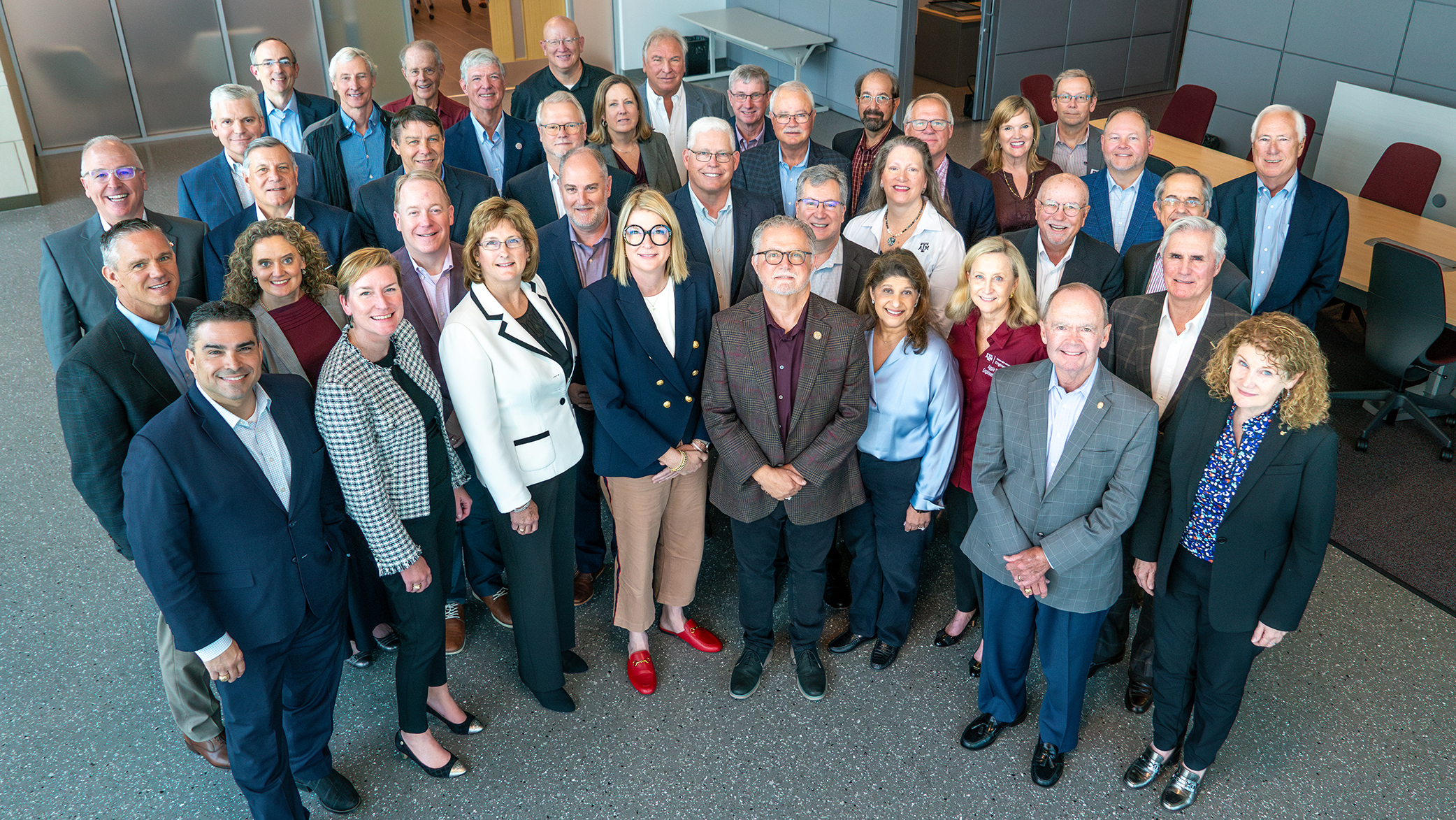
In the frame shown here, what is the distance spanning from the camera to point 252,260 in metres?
3.24

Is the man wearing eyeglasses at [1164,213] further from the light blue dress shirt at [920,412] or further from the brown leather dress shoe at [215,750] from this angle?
the brown leather dress shoe at [215,750]

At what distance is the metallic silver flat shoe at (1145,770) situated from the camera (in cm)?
338

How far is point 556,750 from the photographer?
355cm

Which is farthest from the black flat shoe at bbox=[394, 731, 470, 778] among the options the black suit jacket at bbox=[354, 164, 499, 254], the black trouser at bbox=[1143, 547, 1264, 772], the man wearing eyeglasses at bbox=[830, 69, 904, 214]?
the man wearing eyeglasses at bbox=[830, 69, 904, 214]

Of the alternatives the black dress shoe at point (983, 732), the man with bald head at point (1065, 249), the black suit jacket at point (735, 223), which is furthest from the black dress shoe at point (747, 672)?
the man with bald head at point (1065, 249)

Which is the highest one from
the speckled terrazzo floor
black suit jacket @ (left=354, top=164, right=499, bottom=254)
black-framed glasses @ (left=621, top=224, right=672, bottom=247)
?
black-framed glasses @ (left=621, top=224, right=672, bottom=247)

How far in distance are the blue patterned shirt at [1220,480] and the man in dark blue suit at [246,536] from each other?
2643mm

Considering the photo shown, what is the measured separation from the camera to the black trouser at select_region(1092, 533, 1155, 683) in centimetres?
374

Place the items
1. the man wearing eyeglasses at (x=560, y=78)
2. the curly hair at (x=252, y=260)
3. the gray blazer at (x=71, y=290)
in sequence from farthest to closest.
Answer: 1. the man wearing eyeglasses at (x=560, y=78)
2. the gray blazer at (x=71, y=290)
3. the curly hair at (x=252, y=260)

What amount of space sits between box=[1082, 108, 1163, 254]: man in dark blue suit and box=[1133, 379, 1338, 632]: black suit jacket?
1789 millimetres

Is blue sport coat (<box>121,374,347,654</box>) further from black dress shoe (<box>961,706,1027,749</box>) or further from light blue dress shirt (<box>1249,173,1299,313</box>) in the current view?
light blue dress shirt (<box>1249,173,1299,313</box>)

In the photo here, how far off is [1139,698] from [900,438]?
1368 mm

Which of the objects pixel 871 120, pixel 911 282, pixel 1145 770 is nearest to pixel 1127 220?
pixel 871 120

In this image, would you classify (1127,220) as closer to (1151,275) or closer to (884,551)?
(1151,275)
